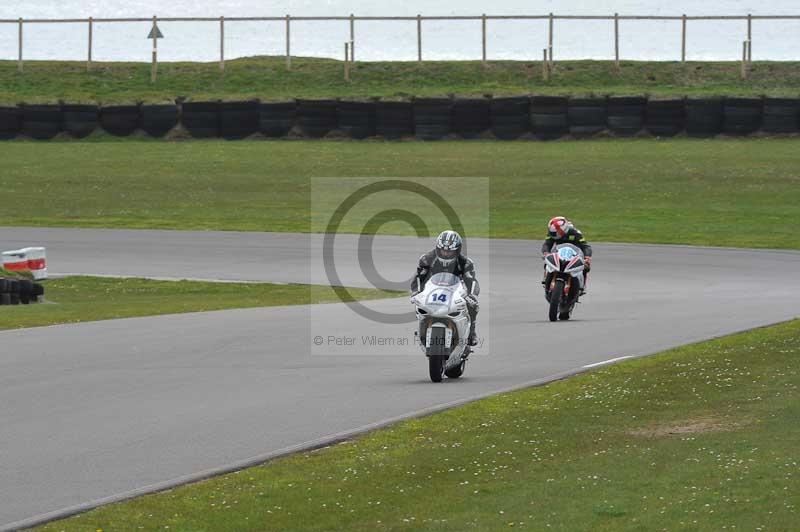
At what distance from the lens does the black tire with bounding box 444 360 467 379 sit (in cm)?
1359

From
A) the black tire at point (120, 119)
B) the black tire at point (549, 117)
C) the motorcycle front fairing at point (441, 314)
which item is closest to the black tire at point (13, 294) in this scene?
the motorcycle front fairing at point (441, 314)

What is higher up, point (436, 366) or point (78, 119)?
point (78, 119)

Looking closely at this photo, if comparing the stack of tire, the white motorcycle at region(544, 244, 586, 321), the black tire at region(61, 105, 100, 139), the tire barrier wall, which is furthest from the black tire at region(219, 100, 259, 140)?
the white motorcycle at region(544, 244, 586, 321)

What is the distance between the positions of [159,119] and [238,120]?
2.68m

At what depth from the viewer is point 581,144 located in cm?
4450

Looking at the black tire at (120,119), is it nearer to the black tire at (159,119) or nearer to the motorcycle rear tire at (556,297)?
the black tire at (159,119)

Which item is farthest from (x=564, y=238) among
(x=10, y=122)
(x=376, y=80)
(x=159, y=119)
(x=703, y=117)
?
(x=376, y=80)

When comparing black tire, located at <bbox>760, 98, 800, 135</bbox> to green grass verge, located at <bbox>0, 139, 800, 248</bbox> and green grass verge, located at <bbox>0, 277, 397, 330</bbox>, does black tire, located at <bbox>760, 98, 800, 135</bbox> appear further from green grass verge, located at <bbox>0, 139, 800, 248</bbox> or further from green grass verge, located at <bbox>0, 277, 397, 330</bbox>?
green grass verge, located at <bbox>0, 277, 397, 330</bbox>

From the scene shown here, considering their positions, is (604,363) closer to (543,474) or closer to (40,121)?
(543,474)

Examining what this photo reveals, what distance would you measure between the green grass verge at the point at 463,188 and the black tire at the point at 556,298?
38.9 ft

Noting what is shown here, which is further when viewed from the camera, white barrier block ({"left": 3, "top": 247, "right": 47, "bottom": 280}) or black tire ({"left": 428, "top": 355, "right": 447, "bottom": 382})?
white barrier block ({"left": 3, "top": 247, "right": 47, "bottom": 280})

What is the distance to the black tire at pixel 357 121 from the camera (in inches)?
1785

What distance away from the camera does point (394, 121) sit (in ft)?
149

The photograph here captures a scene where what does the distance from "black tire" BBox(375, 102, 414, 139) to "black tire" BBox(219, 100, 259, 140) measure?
161 inches
